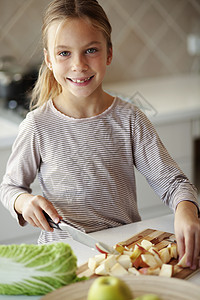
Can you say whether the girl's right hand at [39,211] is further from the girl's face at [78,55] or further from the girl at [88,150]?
the girl's face at [78,55]

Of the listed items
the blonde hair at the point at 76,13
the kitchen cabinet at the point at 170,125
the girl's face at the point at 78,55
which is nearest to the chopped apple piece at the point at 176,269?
the girl's face at the point at 78,55

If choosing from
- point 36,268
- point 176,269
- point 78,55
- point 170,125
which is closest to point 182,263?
point 176,269

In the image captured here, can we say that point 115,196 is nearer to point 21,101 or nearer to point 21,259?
point 21,259

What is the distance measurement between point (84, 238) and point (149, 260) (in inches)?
5.8

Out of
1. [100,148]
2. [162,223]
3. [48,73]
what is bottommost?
[162,223]

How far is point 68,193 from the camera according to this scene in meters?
1.20

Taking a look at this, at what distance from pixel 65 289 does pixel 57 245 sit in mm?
102

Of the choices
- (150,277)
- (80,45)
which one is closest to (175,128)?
(80,45)

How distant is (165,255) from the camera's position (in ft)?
3.01

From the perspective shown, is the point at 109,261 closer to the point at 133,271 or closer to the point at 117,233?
the point at 133,271

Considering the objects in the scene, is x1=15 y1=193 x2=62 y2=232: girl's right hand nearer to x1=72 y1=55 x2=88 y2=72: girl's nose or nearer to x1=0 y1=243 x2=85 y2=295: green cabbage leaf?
x1=0 y1=243 x2=85 y2=295: green cabbage leaf

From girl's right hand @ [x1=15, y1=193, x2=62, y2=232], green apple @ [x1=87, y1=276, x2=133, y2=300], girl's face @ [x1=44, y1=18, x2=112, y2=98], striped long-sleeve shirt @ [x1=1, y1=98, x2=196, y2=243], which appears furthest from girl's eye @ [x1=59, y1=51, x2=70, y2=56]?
green apple @ [x1=87, y1=276, x2=133, y2=300]

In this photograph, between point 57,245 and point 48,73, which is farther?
point 48,73

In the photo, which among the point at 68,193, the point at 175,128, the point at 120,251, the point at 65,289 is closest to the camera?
the point at 65,289
